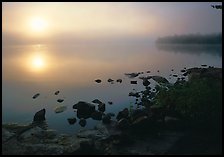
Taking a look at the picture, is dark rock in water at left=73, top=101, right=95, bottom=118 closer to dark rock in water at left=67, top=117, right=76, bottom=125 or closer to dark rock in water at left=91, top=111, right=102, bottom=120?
dark rock in water at left=91, top=111, right=102, bottom=120

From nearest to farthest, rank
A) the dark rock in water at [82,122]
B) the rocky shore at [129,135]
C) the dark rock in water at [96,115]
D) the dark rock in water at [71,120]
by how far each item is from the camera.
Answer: the rocky shore at [129,135]
the dark rock in water at [82,122]
the dark rock in water at [71,120]
the dark rock in water at [96,115]

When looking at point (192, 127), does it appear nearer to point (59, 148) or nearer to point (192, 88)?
point (192, 88)

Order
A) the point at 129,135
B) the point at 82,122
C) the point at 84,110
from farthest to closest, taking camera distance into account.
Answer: the point at 84,110 → the point at 82,122 → the point at 129,135

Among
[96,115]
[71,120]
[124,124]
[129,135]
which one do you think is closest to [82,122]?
[71,120]

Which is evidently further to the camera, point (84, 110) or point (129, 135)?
point (84, 110)

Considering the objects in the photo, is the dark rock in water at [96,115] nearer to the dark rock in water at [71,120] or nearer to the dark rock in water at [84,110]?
the dark rock in water at [84,110]

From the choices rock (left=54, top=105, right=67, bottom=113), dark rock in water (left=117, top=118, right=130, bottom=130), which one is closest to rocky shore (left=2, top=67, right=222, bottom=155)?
dark rock in water (left=117, top=118, right=130, bottom=130)

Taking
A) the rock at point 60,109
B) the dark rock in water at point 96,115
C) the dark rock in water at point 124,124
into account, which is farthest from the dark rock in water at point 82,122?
the rock at point 60,109

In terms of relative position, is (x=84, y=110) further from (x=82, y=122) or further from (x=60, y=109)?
(x=60, y=109)

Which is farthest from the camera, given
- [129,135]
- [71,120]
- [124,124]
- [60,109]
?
[60,109]

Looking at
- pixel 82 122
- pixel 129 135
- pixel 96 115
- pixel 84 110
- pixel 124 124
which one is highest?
pixel 84 110

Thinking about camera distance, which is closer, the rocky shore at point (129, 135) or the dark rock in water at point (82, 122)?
the rocky shore at point (129, 135)

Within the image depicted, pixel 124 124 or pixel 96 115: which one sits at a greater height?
pixel 96 115

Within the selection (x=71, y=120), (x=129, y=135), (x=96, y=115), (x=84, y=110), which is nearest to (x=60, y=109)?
(x=84, y=110)
